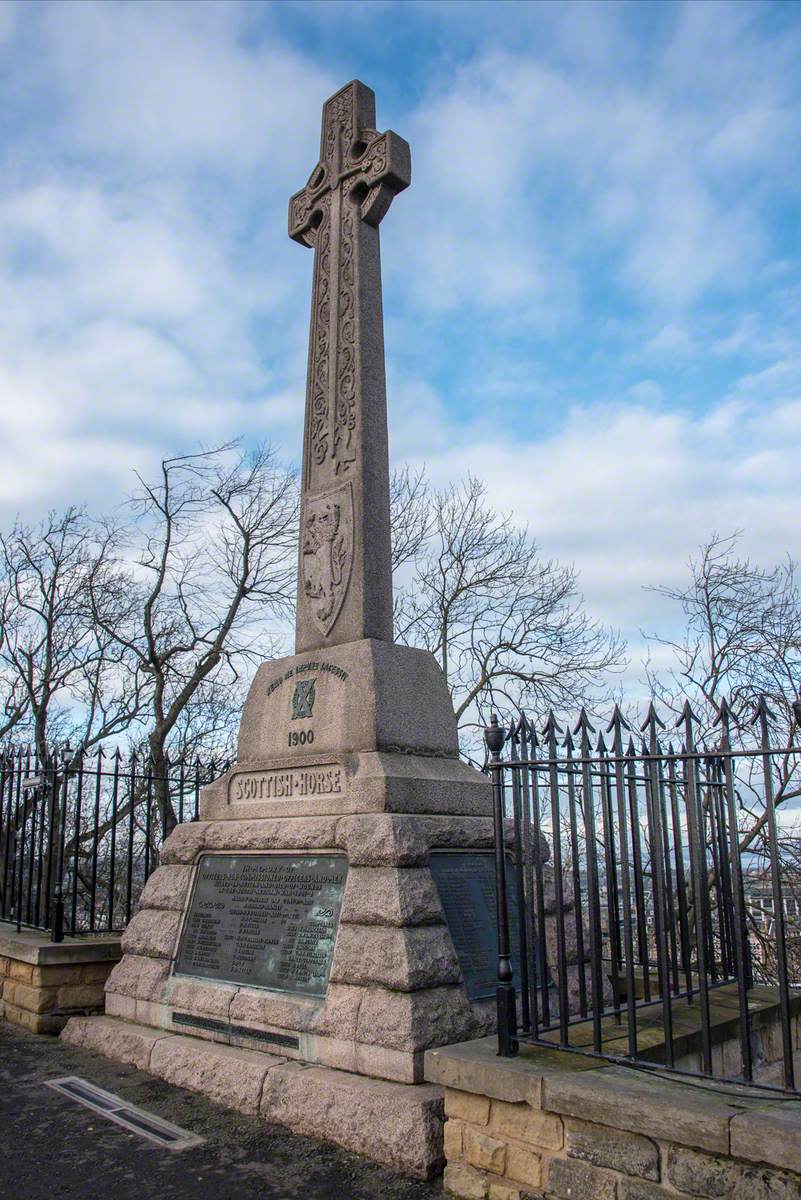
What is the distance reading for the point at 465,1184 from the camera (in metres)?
3.83

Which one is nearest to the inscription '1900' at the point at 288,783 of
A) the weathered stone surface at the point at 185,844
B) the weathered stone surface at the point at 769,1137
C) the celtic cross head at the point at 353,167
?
the weathered stone surface at the point at 185,844

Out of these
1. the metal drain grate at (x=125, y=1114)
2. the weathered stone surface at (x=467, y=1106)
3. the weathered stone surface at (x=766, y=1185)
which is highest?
the weathered stone surface at (x=766, y=1185)

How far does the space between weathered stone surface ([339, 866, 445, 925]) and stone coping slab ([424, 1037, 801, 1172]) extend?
0.84m

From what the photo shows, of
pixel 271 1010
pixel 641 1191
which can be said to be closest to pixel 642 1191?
pixel 641 1191

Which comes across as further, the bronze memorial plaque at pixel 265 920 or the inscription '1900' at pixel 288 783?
the inscription '1900' at pixel 288 783

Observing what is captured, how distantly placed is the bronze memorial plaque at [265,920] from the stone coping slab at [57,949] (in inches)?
55.8

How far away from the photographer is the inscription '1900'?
5.75 metres

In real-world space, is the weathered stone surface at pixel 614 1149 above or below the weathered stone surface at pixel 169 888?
below

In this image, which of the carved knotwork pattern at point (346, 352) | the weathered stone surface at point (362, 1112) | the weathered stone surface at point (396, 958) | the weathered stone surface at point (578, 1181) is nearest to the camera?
the weathered stone surface at point (578, 1181)

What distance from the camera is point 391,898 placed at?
491 centimetres

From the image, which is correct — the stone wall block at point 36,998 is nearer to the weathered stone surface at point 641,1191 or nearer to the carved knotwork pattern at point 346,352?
the carved knotwork pattern at point 346,352

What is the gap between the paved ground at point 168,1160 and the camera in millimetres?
3938

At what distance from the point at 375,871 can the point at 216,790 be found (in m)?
1.96

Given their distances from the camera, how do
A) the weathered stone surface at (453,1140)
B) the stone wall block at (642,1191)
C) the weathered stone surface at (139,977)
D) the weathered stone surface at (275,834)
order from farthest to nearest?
the weathered stone surface at (139,977)
the weathered stone surface at (275,834)
the weathered stone surface at (453,1140)
the stone wall block at (642,1191)
